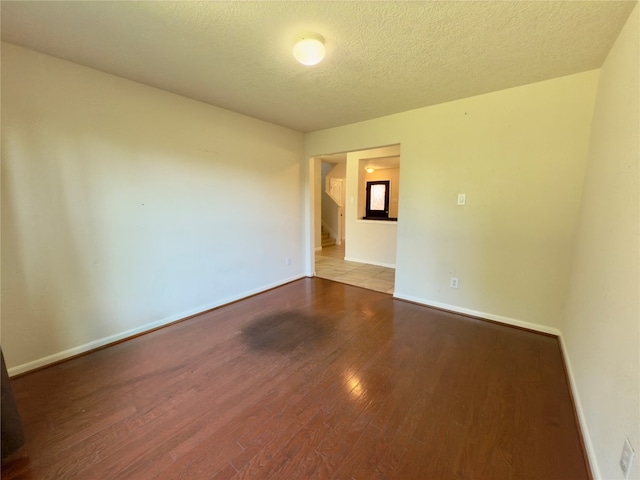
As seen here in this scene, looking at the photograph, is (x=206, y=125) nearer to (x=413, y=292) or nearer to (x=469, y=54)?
(x=469, y=54)

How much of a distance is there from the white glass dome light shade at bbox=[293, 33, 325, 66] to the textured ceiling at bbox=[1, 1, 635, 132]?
43mm

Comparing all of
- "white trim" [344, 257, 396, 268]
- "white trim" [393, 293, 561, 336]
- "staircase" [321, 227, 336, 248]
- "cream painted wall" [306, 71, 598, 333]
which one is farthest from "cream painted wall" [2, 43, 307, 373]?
"staircase" [321, 227, 336, 248]

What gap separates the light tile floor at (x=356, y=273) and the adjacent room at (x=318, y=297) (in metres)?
0.64

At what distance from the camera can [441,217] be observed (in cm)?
Result: 297

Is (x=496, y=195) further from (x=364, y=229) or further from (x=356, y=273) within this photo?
(x=364, y=229)

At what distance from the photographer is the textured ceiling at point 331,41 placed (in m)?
1.43

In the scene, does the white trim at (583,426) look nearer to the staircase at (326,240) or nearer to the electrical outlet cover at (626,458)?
the electrical outlet cover at (626,458)

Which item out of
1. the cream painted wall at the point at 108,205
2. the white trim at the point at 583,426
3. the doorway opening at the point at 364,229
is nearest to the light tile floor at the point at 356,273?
the doorway opening at the point at 364,229

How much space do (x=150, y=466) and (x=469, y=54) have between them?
10.5 feet

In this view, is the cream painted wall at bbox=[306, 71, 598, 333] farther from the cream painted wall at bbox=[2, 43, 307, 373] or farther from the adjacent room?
the cream painted wall at bbox=[2, 43, 307, 373]

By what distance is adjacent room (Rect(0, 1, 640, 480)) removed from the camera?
1.34 meters

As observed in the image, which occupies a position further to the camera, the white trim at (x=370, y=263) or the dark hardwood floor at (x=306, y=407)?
the white trim at (x=370, y=263)

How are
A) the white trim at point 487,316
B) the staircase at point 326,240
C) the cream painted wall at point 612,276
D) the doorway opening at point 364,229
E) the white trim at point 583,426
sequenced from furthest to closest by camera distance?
1. the staircase at point 326,240
2. the doorway opening at point 364,229
3. the white trim at point 487,316
4. the white trim at point 583,426
5. the cream painted wall at point 612,276

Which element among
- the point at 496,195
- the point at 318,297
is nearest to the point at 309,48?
the point at 496,195
